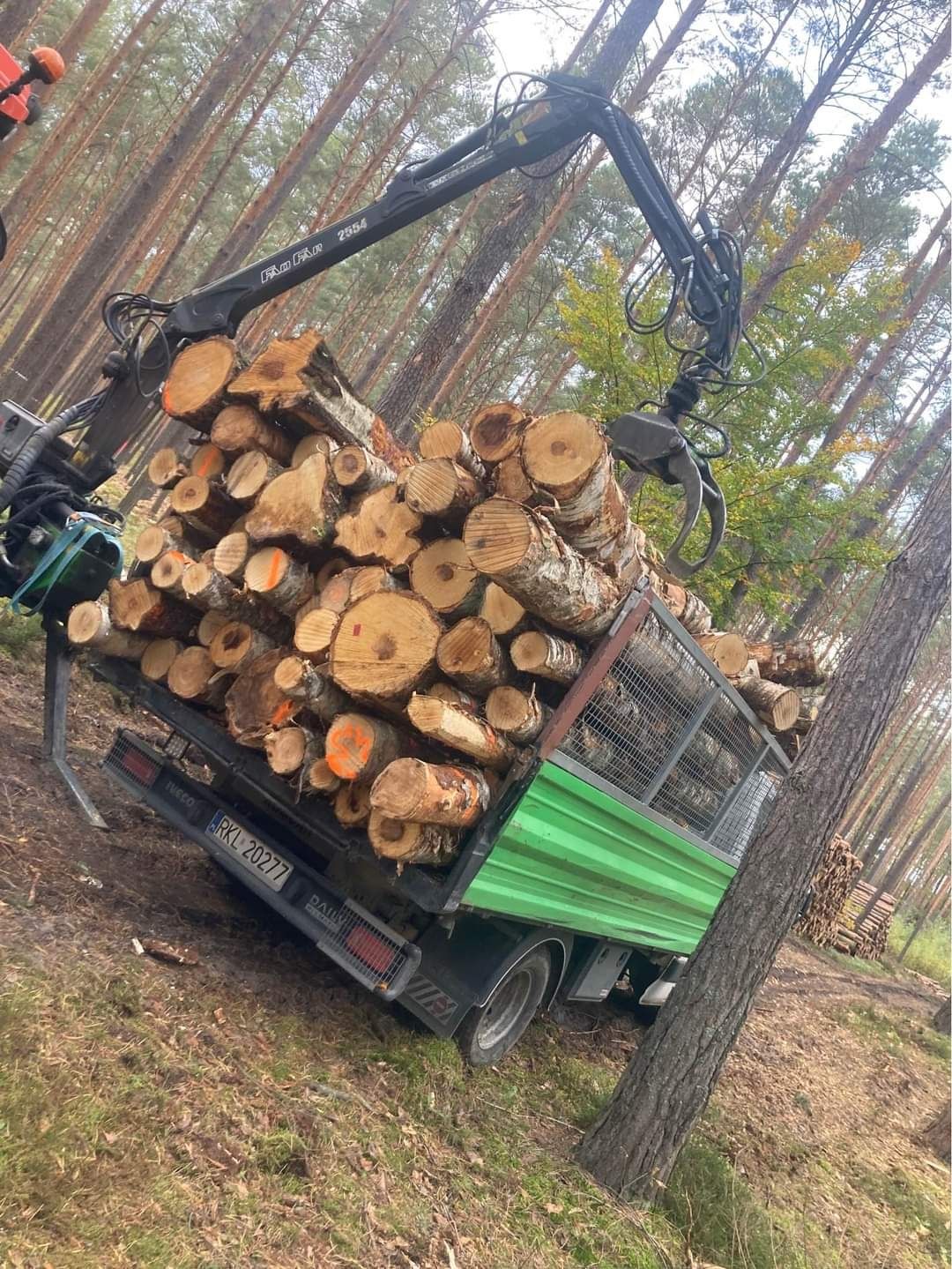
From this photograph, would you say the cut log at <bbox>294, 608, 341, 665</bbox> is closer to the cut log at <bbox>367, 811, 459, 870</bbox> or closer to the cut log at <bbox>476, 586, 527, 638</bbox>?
the cut log at <bbox>476, 586, 527, 638</bbox>

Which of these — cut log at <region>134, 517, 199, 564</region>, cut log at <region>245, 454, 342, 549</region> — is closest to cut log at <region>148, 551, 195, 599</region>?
cut log at <region>134, 517, 199, 564</region>

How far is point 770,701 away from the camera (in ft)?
18.6

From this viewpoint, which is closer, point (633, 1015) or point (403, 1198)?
point (403, 1198)

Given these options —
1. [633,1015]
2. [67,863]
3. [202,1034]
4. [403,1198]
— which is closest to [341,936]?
[202,1034]

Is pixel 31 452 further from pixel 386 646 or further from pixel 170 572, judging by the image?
pixel 386 646

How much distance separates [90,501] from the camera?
5.38 metres

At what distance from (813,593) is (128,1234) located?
17.7m

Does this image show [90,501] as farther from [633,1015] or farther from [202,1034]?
[633,1015]

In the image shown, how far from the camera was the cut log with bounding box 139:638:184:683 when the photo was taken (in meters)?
4.55

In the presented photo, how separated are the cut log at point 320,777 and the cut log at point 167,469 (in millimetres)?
2005

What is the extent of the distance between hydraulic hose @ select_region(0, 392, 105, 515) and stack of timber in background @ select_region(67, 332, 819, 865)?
80cm

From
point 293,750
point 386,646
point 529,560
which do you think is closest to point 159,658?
point 293,750

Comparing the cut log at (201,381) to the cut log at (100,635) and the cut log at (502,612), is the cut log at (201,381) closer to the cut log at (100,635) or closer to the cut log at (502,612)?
the cut log at (100,635)

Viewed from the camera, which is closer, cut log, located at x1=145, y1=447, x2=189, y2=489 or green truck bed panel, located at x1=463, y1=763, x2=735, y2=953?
green truck bed panel, located at x1=463, y1=763, x2=735, y2=953
